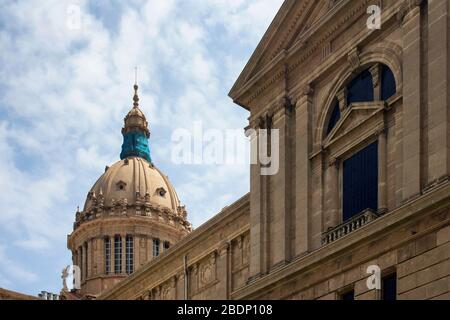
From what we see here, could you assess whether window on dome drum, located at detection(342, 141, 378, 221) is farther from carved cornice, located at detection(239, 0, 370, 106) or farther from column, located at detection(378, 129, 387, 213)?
carved cornice, located at detection(239, 0, 370, 106)

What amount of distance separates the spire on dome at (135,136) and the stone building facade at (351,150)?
83669mm

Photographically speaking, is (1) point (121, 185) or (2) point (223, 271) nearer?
(2) point (223, 271)

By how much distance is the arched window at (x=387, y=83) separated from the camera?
4066cm

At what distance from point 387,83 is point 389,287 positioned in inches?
309

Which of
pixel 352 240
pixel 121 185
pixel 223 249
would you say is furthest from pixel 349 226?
pixel 121 185

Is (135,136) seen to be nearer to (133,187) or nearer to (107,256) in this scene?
(133,187)

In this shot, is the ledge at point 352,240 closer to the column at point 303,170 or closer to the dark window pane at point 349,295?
the column at point 303,170

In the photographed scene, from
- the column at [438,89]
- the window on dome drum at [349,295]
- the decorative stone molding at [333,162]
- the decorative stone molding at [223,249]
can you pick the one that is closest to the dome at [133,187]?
the decorative stone molding at [223,249]

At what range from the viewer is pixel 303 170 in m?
44.5

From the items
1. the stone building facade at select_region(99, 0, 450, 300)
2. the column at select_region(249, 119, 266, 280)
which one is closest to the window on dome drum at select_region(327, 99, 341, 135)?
the stone building facade at select_region(99, 0, 450, 300)

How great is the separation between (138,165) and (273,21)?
266 ft

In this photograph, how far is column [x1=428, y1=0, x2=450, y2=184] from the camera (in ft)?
119
